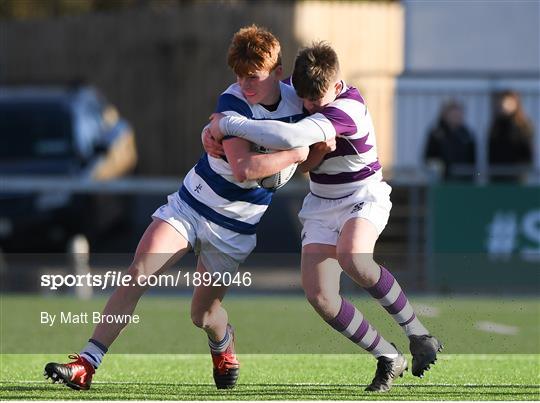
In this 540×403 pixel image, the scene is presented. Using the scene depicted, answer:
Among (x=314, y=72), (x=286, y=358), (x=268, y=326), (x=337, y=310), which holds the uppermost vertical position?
(x=314, y=72)

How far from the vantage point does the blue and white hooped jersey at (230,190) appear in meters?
7.97

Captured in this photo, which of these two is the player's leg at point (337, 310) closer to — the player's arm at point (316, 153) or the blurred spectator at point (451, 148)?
the player's arm at point (316, 153)

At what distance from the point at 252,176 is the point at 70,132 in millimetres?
10451

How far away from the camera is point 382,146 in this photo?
23.0m

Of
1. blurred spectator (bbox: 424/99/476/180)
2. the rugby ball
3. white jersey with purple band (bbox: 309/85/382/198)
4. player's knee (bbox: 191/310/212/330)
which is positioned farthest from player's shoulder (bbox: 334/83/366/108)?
blurred spectator (bbox: 424/99/476/180)

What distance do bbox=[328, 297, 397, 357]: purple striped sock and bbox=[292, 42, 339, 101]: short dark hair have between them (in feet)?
3.75

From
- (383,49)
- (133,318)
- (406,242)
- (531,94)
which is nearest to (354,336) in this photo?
(133,318)

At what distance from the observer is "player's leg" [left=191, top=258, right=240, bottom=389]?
814 centimetres

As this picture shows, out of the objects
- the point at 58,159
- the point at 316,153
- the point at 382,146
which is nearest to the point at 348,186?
the point at 316,153

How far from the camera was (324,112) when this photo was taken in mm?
7883

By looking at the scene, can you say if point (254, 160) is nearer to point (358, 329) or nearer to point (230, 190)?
point (230, 190)

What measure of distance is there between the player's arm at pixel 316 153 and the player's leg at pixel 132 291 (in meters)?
0.73

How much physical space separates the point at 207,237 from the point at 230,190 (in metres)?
0.27

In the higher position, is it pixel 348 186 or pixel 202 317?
pixel 348 186
